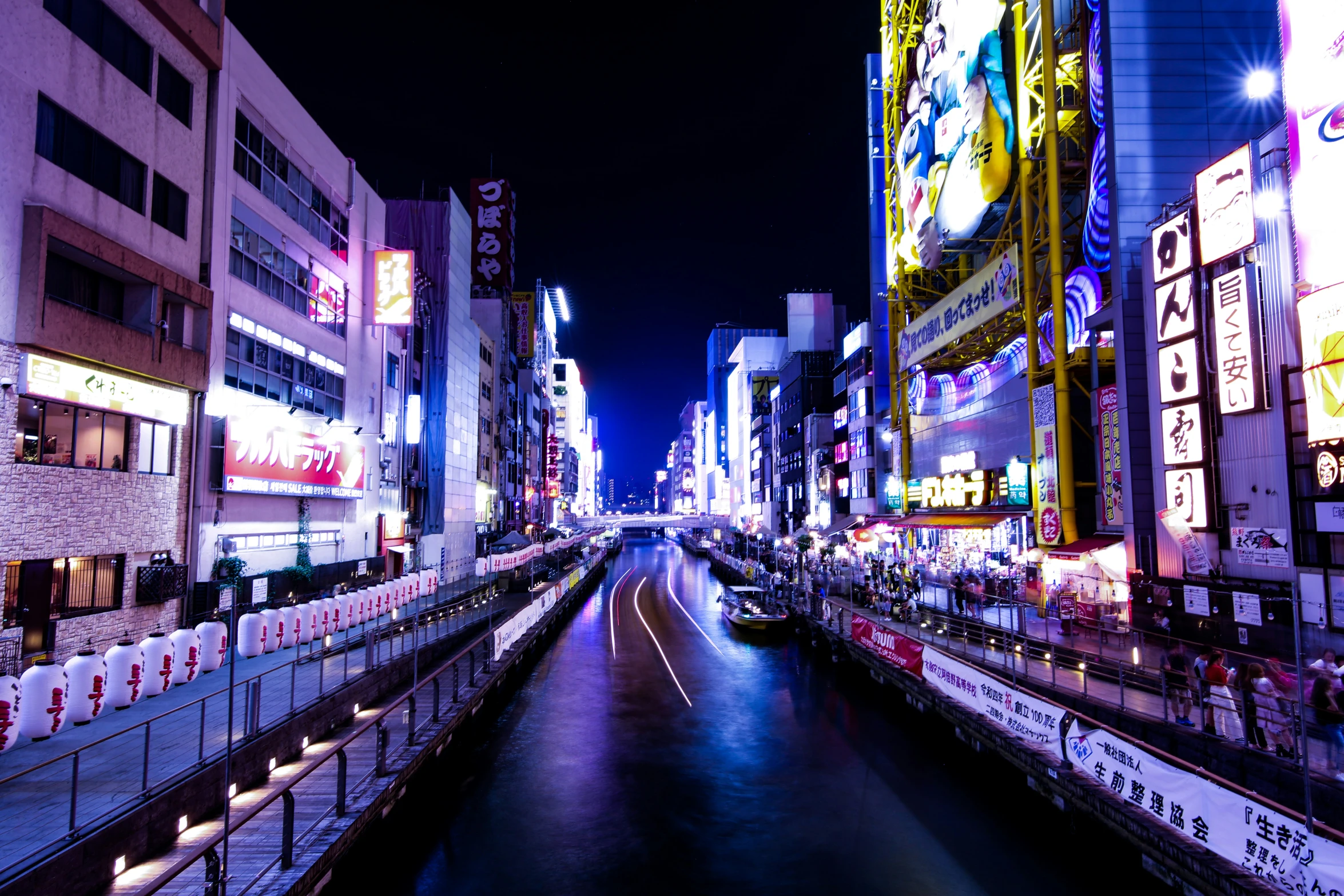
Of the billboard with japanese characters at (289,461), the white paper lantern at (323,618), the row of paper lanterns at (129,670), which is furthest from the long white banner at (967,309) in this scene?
the billboard with japanese characters at (289,461)

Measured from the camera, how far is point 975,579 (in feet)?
106

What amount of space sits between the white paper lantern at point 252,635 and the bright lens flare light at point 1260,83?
36.0 m

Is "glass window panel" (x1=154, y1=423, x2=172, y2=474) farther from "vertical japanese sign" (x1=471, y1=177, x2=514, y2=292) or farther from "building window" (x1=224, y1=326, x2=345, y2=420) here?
"vertical japanese sign" (x1=471, y1=177, x2=514, y2=292)

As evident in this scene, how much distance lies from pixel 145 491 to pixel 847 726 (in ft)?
72.0

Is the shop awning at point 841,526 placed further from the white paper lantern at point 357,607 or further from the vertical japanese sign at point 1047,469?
the white paper lantern at point 357,607

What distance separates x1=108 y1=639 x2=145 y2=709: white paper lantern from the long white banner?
1349 inches

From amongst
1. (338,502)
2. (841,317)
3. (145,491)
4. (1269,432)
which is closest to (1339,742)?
(1269,432)

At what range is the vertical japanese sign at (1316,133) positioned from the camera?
17.4 metres

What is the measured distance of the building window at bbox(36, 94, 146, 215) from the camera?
58.4ft

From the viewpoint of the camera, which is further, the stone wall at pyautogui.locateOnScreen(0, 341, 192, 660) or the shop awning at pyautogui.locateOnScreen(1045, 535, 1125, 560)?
the shop awning at pyautogui.locateOnScreen(1045, 535, 1125, 560)

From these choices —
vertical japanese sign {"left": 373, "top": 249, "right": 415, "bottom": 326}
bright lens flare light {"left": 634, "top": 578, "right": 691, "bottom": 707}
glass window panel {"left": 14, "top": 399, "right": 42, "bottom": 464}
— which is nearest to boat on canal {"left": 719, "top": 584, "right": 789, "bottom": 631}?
bright lens flare light {"left": 634, "top": 578, "right": 691, "bottom": 707}

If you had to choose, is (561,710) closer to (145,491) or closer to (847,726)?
(847,726)

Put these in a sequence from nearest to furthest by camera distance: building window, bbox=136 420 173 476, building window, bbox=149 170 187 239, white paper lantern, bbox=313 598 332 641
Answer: building window, bbox=136 420 173 476 → white paper lantern, bbox=313 598 332 641 → building window, bbox=149 170 187 239

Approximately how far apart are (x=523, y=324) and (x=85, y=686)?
78125 millimetres
